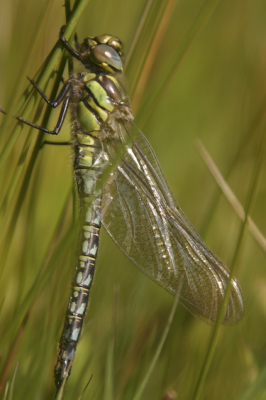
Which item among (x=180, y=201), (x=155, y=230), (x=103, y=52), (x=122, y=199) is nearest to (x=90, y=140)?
(x=122, y=199)

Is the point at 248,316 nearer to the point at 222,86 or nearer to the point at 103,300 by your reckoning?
the point at 103,300

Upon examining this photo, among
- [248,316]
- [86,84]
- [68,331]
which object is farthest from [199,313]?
[86,84]

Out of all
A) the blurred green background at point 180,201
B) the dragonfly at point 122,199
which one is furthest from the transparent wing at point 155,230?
the blurred green background at point 180,201

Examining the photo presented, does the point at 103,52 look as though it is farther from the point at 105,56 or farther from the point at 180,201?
the point at 180,201

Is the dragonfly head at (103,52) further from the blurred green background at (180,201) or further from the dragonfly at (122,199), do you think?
the blurred green background at (180,201)

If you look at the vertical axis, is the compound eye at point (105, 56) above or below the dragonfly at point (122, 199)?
above

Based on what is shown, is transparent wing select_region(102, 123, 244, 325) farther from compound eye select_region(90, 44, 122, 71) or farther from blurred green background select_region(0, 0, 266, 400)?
compound eye select_region(90, 44, 122, 71)

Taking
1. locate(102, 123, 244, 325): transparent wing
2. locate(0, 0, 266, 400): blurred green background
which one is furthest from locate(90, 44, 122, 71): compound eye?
locate(102, 123, 244, 325): transparent wing
